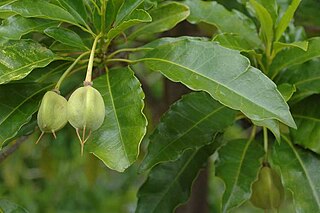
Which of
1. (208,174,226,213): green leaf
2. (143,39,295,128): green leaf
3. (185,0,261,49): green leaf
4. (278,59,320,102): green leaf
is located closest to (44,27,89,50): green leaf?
(143,39,295,128): green leaf

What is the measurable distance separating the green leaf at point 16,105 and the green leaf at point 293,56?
1.19 feet

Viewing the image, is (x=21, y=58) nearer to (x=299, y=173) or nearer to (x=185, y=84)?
(x=185, y=84)

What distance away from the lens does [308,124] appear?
1073 mm

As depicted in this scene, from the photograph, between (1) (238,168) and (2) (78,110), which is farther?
(1) (238,168)

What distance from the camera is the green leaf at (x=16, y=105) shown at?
93 centimetres

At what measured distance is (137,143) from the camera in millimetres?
848

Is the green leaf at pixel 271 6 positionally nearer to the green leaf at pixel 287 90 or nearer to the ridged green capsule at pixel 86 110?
the green leaf at pixel 287 90

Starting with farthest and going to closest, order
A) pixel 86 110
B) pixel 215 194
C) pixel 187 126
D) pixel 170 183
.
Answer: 1. pixel 215 194
2. pixel 170 183
3. pixel 187 126
4. pixel 86 110

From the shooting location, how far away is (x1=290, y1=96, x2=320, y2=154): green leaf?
41.0 inches

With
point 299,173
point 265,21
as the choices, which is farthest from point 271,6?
point 299,173

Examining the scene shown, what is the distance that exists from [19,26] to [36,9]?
0.12 ft

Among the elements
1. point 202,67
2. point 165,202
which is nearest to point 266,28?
point 202,67

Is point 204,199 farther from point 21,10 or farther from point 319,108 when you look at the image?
point 21,10

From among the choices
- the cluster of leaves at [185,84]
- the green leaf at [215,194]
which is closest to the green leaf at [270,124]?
the cluster of leaves at [185,84]
